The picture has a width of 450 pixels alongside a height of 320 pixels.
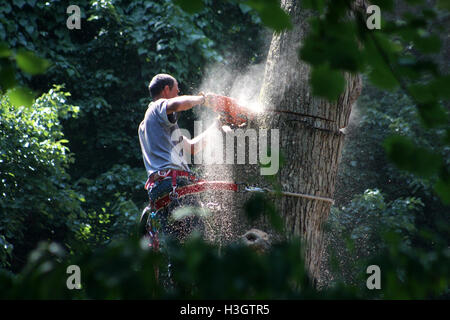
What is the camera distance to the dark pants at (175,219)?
3848mm

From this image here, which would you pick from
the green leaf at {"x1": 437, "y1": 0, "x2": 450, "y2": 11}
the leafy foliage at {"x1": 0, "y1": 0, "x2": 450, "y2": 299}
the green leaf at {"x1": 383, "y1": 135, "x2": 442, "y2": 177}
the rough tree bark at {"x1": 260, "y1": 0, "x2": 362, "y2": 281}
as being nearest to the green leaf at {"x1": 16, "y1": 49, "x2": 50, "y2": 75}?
the leafy foliage at {"x1": 0, "y1": 0, "x2": 450, "y2": 299}

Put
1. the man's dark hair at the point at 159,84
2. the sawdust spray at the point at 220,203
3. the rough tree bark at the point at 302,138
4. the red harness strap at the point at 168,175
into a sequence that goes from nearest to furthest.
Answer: the rough tree bark at the point at 302,138, the sawdust spray at the point at 220,203, the red harness strap at the point at 168,175, the man's dark hair at the point at 159,84

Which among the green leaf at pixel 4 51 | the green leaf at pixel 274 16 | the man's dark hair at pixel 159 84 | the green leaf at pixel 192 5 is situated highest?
the man's dark hair at pixel 159 84

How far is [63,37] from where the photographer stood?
8344mm

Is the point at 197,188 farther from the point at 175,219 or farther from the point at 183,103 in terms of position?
the point at 183,103

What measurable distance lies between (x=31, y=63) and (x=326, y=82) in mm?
742

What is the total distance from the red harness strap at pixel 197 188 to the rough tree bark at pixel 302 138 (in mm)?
336

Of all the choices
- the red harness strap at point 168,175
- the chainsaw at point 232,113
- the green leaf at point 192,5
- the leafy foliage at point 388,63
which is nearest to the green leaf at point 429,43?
the leafy foliage at point 388,63

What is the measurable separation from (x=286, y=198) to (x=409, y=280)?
1.95 meters

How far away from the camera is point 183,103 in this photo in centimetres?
389

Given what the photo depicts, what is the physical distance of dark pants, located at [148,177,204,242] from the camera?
3848 millimetres

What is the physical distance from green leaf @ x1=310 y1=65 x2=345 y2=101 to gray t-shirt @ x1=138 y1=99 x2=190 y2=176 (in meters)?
2.66

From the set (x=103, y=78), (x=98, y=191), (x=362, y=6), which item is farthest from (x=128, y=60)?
(x=362, y=6)

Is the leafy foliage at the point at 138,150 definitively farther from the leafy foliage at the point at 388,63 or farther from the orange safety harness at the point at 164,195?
the orange safety harness at the point at 164,195
